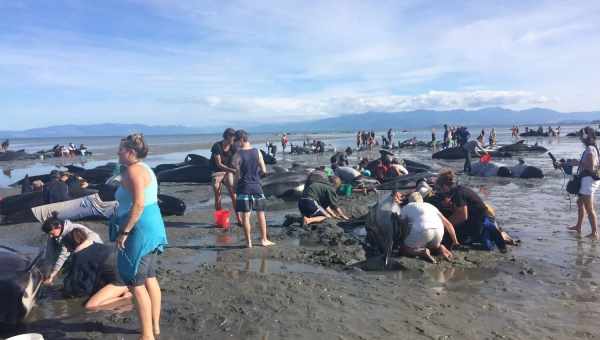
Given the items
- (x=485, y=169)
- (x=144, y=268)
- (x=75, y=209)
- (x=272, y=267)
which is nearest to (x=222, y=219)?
(x=272, y=267)

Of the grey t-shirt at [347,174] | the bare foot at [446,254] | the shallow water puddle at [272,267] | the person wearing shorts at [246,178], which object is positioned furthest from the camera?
the grey t-shirt at [347,174]

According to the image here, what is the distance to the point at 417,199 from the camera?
23.8 feet

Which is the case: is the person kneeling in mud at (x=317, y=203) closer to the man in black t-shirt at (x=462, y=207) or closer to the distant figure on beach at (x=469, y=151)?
the man in black t-shirt at (x=462, y=207)

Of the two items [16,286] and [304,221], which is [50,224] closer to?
[16,286]

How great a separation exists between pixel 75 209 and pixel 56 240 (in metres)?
4.14

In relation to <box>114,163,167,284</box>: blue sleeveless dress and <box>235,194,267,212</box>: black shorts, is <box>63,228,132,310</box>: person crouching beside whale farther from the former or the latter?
<box>235,194,267,212</box>: black shorts

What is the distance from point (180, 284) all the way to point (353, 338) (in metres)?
2.57

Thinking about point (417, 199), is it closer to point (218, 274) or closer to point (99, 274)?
point (218, 274)

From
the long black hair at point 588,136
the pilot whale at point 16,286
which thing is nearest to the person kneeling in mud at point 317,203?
the long black hair at point 588,136

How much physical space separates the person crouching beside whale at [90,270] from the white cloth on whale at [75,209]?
4149 millimetres

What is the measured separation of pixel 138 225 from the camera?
4.00 m

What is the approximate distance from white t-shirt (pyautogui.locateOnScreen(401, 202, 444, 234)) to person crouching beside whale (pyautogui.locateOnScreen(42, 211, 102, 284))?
4264mm

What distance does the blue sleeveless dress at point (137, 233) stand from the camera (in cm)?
400

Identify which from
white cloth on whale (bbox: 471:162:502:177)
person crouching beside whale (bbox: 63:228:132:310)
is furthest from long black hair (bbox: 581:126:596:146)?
white cloth on whale (bbox: 471:162:502:177)
